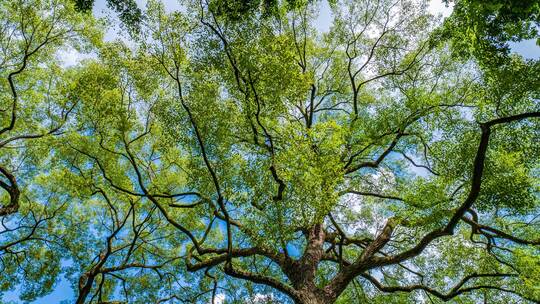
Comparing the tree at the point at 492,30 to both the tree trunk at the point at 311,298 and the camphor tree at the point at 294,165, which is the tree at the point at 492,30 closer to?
the camphor tree at the point at 294,165

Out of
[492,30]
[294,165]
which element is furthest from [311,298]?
[492,30]

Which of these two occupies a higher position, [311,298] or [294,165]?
[294,165]

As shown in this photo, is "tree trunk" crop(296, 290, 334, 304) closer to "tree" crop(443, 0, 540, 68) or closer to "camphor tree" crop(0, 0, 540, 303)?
"camphor tree" crop(0, 0, 540, 303)

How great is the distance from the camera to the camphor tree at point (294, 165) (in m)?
8.62

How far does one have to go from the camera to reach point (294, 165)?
336 inches

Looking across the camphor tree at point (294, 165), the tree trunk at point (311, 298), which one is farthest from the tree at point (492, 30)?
the tree trunk at point (311, 298)

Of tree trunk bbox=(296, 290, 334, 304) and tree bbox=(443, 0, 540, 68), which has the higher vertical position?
tree bbox=(443, 0, 540, 68)

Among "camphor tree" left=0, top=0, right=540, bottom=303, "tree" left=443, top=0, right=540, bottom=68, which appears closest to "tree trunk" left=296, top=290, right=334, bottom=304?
"camphor tree" left=0, top=0, right=540, bottom=303

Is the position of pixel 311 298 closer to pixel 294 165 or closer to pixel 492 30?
pixel 294 165

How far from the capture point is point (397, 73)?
13758 mm

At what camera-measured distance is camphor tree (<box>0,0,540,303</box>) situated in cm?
862

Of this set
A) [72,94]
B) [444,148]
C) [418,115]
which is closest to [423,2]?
[418,115]

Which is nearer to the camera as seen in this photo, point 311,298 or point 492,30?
point 492,30

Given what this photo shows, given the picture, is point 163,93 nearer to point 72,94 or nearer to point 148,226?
point 72,94
